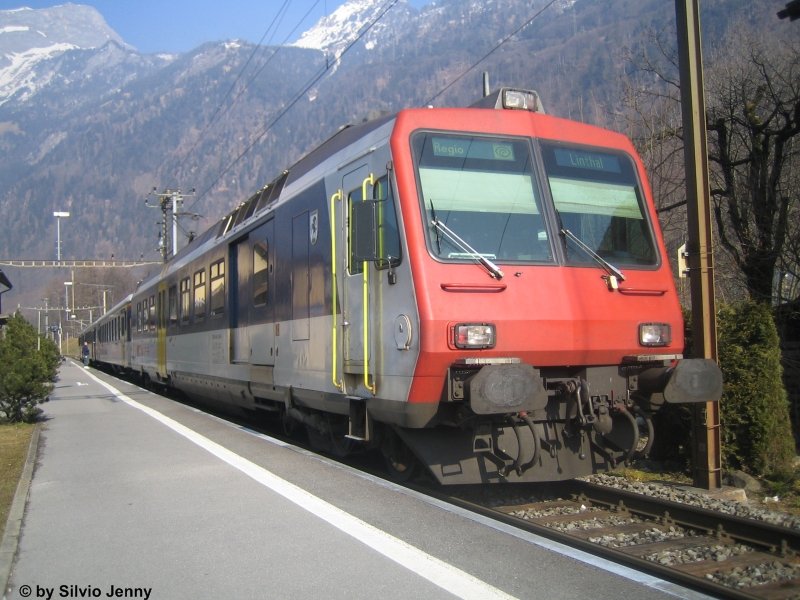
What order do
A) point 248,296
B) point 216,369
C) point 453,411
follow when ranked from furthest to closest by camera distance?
1. point 216,369
2. point 248,296
3. point 453,411

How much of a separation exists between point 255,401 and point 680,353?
20.1 ft

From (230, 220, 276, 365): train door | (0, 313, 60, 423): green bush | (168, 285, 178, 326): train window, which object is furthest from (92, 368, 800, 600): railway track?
(168, 285, 178, 326): train window

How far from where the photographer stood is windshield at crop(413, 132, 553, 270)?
20.0 ft

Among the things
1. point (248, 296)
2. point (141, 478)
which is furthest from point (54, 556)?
point (248, 296)

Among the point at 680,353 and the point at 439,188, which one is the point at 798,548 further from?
the point at 439,188

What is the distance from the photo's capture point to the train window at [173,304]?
1656 centimetres

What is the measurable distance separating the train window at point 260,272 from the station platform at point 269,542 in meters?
2.27

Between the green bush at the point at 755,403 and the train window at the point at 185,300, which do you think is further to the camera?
the train window at the point at 185,300

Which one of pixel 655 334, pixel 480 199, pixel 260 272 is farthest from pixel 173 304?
pixel 655 334

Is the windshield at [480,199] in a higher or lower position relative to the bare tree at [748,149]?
lower

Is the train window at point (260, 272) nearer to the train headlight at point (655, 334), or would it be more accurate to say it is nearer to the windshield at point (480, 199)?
the windshield at point (480, 199)

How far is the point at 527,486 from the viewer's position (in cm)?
753

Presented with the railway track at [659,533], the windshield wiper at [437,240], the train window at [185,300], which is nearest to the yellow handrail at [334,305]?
the railway track at [659,533]

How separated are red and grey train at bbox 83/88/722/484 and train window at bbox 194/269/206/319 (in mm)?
6387
